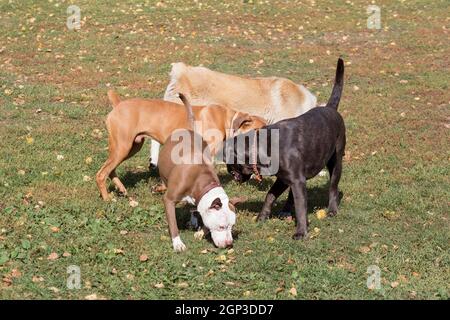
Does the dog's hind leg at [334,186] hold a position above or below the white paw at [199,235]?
below

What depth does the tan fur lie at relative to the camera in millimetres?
10891

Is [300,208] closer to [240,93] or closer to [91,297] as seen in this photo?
[91,297]

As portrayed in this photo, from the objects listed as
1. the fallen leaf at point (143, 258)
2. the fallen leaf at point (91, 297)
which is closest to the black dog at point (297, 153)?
the fallen leaf at point (143, 258)

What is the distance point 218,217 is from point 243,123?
7.73 feet

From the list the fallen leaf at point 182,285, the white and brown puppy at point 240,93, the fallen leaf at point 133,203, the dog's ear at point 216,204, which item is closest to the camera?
the fallen leaf at point 182,285

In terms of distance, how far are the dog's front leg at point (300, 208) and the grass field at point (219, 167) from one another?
142mm

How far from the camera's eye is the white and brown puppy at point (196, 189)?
739 centimetres

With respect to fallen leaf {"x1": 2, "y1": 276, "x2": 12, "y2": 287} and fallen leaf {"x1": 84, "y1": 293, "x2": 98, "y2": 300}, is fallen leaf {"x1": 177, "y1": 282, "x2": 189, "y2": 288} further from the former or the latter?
fallen leaf {"x1": 2, "y1": 276, "x2": 12, "y2": 287}

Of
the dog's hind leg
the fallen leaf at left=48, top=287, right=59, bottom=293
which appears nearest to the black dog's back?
the dog's hind leg

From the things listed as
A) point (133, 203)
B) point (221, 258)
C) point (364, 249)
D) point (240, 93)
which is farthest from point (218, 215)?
point (240, 93)

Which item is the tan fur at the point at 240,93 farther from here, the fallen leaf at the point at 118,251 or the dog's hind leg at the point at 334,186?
the fallen leaf at the point at 118,251

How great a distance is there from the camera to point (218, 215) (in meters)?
7.35

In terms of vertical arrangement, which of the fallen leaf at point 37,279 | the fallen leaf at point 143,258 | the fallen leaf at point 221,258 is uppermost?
the fallen leaf at point 37,279
